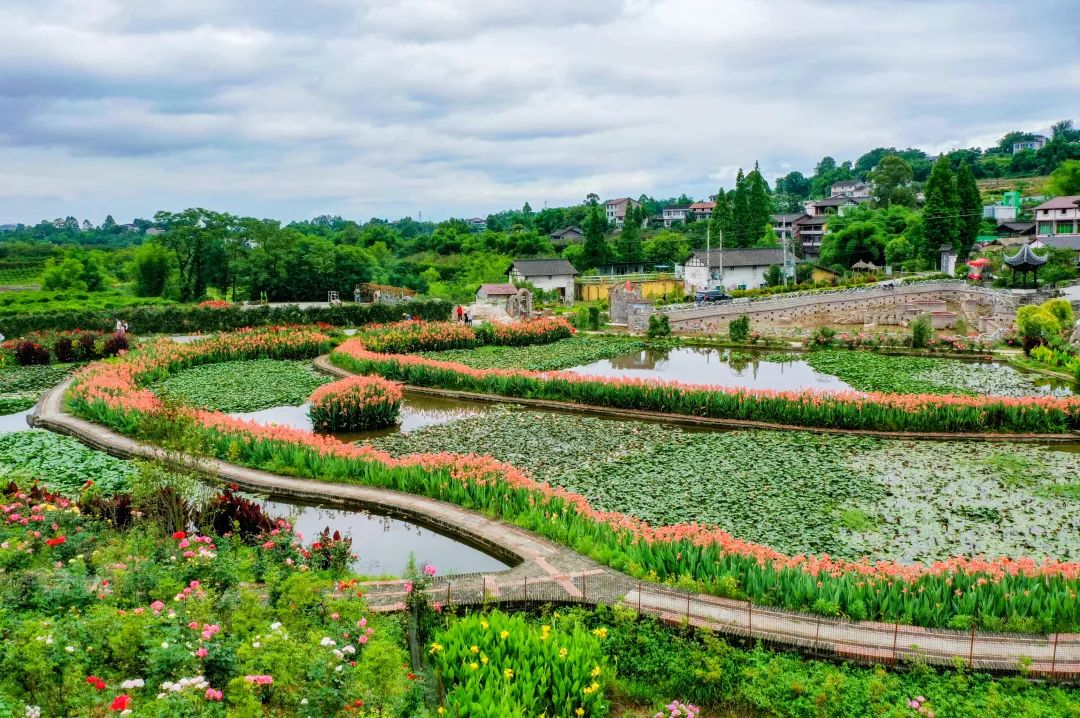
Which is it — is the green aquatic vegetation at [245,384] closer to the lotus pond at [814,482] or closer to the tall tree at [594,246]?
the lotus pond at [814,482]

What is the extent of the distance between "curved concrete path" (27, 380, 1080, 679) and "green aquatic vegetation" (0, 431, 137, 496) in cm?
383

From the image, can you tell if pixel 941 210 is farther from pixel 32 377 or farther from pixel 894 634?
pixel 32 377

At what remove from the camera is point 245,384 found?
25859 mm

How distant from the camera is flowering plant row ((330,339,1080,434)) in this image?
61.6 ft

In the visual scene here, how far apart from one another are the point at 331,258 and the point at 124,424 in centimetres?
3382

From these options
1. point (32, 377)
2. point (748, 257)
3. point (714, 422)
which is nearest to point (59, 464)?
point (32, 377)

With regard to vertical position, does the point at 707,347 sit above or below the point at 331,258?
below

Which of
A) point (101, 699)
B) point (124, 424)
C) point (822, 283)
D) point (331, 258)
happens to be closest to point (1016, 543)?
A: point (101, 699)

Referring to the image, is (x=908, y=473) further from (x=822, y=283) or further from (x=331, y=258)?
(x=331, y=258)

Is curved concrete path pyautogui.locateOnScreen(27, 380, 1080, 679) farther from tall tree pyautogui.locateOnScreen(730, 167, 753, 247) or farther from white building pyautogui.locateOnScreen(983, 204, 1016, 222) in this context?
white building pyautogui.locateOnScreen(983, 204, 1016, 222)

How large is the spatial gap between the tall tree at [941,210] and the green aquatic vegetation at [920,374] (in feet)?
93.8

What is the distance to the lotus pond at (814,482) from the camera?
1261 cm

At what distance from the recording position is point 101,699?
6539 mm

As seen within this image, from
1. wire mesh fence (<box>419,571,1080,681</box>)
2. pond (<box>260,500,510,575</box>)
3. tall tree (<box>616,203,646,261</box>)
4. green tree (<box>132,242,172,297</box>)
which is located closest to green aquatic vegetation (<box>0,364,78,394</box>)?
pond (<box>260,500,510,575</box>)
